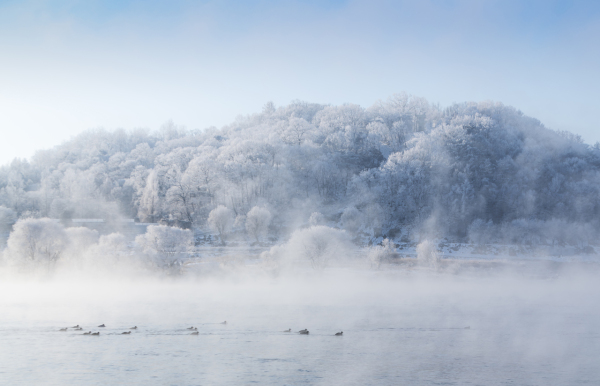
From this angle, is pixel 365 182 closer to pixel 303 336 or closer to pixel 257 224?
pixel 257 224

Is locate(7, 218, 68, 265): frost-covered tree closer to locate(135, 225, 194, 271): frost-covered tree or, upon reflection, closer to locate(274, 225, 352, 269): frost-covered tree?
locate(135, 225, 194, 271): frost-covered tree

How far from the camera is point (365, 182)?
81.1 metres

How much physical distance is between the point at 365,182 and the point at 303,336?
5686 cm

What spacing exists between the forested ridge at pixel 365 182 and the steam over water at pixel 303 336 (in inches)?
1007

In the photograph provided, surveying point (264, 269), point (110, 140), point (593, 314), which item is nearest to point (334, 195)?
point (264, 269)

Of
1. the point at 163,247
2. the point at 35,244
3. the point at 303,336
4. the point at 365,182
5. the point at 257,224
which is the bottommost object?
the point at 303,336

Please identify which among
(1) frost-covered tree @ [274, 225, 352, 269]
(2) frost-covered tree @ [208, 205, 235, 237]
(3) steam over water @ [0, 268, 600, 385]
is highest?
(2) frost-covered tree @ [208, 205, 235, 237]

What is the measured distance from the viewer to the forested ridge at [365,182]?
71250 millimetres

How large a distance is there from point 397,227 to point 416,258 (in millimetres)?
16457

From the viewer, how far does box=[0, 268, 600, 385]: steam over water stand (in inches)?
790

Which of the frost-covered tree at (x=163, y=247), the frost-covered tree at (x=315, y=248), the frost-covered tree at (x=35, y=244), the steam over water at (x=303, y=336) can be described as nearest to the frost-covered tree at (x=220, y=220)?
the frost-covered tree at (x=163, y=247)

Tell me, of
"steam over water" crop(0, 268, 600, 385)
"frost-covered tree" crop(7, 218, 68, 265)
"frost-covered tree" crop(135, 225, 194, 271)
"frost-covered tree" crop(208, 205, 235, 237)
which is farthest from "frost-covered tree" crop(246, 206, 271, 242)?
"frost-covered tree" crop(7, 218, 68, 265)

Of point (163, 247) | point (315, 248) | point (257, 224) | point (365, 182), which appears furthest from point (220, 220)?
point (365, 182)

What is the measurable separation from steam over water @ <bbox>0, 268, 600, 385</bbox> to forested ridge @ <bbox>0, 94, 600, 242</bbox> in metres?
25.6
